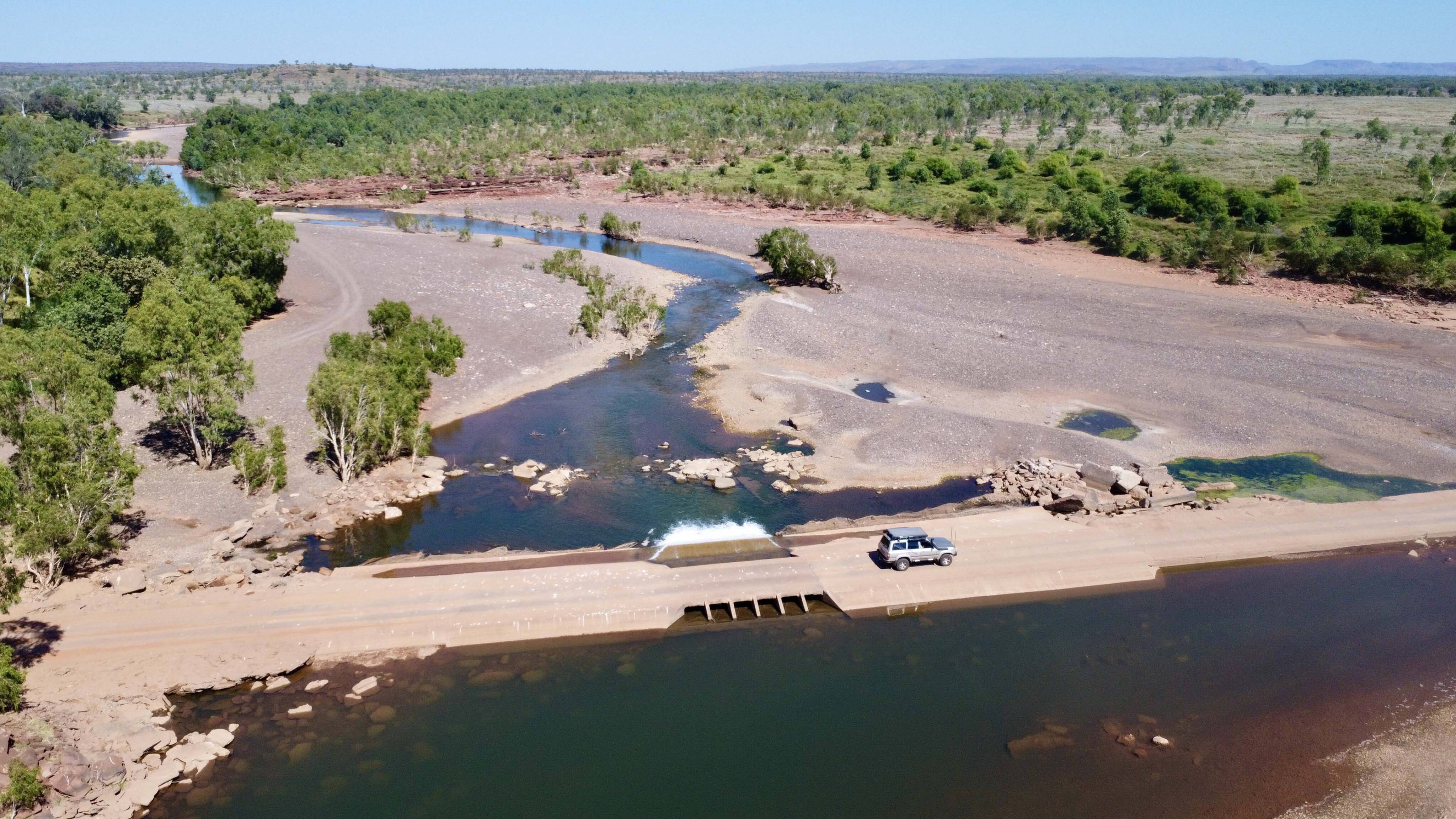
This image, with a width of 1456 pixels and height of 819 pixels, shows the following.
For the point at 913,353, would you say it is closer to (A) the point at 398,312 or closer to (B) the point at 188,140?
(A) the point at 398,312

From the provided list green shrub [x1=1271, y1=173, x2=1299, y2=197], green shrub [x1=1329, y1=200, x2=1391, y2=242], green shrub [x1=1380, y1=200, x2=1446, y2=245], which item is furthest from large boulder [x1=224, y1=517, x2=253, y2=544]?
green shrub [x1=1271, y1=173, x2=1299, y2=197]

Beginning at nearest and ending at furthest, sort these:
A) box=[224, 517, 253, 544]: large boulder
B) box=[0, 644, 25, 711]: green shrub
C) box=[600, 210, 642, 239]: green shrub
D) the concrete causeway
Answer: box=[0, 644, 25, 711]: green shrub
the concrete causeway
box=[224, 517, 253, 544]: large boulder
box=[600, 210, 642, 239]: green shrub

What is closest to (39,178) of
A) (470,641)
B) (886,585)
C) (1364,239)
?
(470,641)

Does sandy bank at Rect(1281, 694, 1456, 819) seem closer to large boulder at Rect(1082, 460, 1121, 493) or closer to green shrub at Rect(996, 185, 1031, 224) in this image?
large boulder at Rect(1082, 460, 1121, 493)

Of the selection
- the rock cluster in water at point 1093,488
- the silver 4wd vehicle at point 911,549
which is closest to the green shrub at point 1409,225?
the rock cluster in water at point 1093,488

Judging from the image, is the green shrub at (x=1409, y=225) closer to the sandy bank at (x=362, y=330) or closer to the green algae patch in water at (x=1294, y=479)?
the green algae patch in water at (x=1294, y=479)
